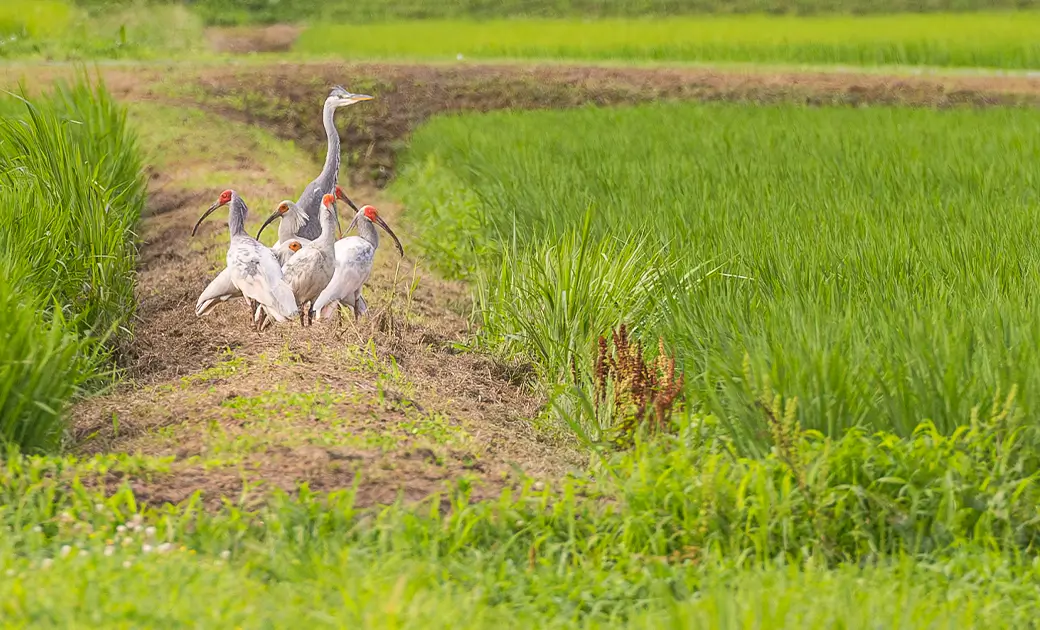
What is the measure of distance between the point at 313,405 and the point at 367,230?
1193 mm

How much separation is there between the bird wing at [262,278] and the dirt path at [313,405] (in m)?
0.14

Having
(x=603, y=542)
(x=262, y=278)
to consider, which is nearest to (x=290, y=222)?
(x=262, y=278)

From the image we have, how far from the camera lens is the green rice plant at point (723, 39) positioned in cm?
2186

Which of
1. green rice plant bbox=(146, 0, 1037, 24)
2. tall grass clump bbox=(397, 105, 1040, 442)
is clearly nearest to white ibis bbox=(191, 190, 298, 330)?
tall grass clump bbox=(397, 105, 1040, 442)

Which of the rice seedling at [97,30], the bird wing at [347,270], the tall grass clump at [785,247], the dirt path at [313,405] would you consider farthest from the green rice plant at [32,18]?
the bird wing at [347,270]

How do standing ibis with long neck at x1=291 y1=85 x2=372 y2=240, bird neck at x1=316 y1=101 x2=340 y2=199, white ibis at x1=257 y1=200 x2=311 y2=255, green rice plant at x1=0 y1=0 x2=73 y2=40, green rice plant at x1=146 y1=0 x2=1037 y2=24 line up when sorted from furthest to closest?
green rice plant at x1=146 y1=0 x2=1037 y2=24
green rice plant at x1=0 y1=0 x2=73 y2=40
bird neck at x1=316 y1=101 x2=340 y2=199
standing ibis with long neck at x1=291 y1=85 x2=372 y2=240
white ibis at x1=257 y1=200 x2=311 y2=255

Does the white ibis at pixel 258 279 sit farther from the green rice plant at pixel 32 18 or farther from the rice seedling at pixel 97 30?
the green rice plant at pixel 32 18

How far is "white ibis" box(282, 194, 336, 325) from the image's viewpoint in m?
5.79

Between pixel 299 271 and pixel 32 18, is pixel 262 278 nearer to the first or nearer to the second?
pixel 299 271

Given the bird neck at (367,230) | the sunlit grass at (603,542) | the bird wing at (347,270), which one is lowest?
the sunlit grass at (603,542)

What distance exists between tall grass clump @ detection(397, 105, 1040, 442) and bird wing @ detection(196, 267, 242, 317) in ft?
4.11

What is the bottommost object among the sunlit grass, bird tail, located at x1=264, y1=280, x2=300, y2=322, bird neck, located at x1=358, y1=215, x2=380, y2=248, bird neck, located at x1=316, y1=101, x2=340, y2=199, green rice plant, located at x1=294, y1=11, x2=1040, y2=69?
green rice plant, located at x1=294, y1=11, x2=1040, y2=69

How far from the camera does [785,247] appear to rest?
6012 millimetres

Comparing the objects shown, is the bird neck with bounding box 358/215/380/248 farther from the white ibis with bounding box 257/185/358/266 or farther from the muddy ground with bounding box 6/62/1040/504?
the muddy ground with bounding box 6/62/1040/504
